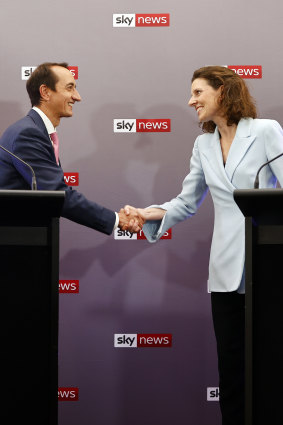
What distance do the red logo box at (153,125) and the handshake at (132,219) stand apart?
52cm

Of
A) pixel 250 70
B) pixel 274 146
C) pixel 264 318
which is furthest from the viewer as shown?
pixel 250 70

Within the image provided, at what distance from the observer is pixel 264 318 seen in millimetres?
1665

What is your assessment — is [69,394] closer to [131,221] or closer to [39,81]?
[131,221]

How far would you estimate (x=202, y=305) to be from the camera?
10.6 ft

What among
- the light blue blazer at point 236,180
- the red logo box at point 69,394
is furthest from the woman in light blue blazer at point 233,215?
the red logo box at point 69,394

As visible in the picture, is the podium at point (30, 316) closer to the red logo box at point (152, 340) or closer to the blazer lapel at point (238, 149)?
the blazer lapel at point (238, 149)

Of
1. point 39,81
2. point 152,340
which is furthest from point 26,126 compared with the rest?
point 152,340

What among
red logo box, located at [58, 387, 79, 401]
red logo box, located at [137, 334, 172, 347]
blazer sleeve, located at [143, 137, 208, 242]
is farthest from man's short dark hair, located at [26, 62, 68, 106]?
red logo box, located at [58, 387, 79, 401]

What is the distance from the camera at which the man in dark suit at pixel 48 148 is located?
2693 mm

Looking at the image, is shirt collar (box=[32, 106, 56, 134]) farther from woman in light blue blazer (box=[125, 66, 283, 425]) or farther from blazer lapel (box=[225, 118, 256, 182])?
blazer lapel (box=[225, 118, 256, 182])

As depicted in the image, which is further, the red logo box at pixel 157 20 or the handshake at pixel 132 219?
the red logo box at pixel 157 20

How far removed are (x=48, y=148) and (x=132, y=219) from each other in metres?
0.55

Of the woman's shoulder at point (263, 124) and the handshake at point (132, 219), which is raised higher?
the woman's shoulder at point (263, 124)

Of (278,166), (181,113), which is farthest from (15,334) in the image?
(181,113)
